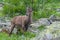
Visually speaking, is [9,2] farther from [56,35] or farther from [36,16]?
[56,35]

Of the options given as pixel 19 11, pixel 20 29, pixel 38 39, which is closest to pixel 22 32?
pixel 20 29

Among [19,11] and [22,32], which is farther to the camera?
[19,11]

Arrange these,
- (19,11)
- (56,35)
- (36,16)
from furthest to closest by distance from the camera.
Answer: (19,11)
(36,16)
(56,35)

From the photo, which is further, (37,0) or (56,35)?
(37,0)

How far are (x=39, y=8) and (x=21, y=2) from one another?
1820 millimetres

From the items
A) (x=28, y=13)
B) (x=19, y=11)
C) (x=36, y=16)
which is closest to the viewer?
(x=28, y=13)

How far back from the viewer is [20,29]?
653 inches

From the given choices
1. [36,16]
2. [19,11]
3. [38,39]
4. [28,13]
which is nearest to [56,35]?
[38,39]

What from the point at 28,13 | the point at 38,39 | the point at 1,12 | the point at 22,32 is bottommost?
the point at 1,12

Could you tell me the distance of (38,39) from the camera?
9.61 metres

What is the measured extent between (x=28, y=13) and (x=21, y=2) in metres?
10.5

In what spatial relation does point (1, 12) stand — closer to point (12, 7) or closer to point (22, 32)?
point (12, 7)

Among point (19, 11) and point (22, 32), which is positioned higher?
point (22, 32)

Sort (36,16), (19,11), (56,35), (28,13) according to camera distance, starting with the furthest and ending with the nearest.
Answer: (19,11) → (36,16) → (28,13) → (56,35)
